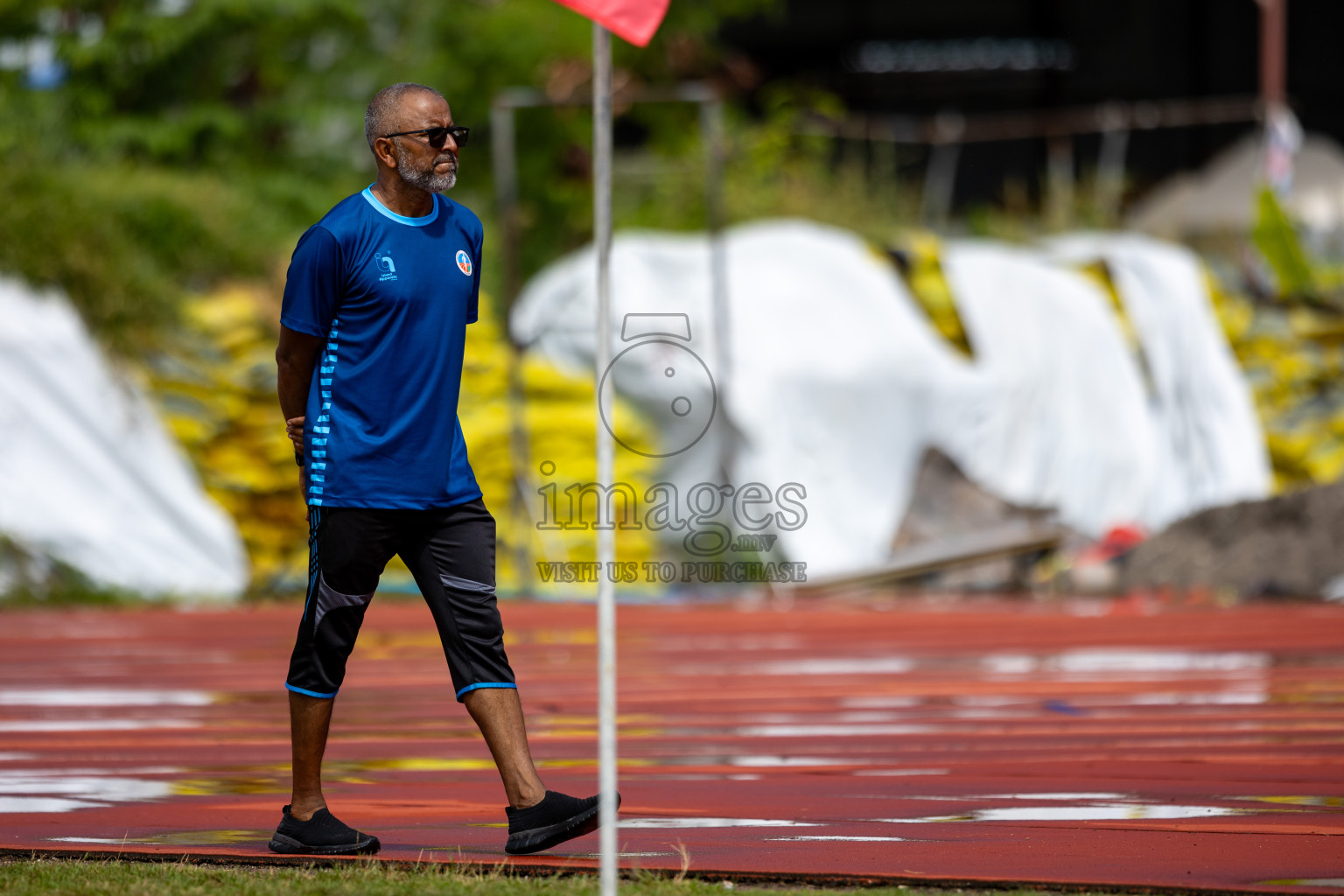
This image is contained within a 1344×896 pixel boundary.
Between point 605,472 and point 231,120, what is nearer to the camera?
point 605,472

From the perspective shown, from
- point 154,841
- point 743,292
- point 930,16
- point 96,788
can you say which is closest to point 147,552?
point 743,292

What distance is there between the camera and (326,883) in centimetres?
345

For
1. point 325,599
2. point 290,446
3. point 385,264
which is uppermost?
point 290,446

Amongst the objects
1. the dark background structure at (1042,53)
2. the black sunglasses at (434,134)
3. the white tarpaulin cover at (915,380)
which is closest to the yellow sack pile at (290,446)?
the white tarpaulin cover at (915,380)

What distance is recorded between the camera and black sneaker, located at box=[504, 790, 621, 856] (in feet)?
12.1

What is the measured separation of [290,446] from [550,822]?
7755 mm

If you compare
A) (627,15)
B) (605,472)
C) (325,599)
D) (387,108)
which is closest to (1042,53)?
(387,108)

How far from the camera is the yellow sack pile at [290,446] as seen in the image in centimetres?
1123

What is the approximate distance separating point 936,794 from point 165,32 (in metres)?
10.9

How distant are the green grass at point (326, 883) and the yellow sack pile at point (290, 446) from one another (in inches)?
290

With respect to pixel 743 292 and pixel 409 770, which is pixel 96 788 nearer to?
pixel 409 770

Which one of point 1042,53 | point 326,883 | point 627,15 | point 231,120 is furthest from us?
point 1042,53

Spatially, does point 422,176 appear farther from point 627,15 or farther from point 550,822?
point 550,822

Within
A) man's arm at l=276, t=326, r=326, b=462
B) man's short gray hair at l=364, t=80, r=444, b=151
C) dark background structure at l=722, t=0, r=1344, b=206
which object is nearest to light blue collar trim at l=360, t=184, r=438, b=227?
man's short gray hair at l=364, t=80, r=444, b=151
